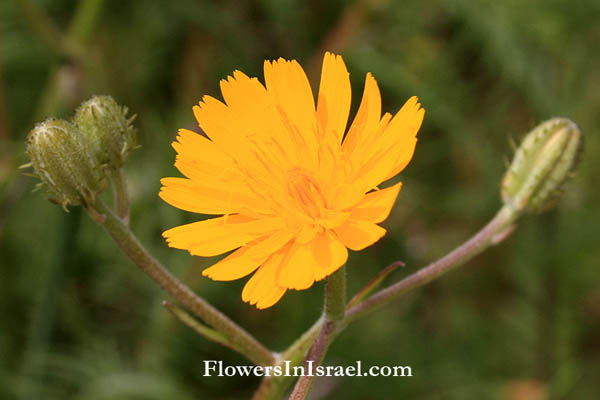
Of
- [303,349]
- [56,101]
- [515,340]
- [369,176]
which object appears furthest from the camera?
[515,340]

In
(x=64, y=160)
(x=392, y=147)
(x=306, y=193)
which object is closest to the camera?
(x=392, y=147)

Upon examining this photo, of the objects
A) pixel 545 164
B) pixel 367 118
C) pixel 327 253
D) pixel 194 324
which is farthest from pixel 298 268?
pixel 545 164

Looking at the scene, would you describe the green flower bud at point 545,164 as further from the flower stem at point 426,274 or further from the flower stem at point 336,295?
the flower stem at point 336,295

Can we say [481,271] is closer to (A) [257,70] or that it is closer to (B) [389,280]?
(B) [389,280]

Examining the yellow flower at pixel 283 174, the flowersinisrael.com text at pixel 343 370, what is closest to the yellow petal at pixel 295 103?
the yellow flower at pixel 283 174

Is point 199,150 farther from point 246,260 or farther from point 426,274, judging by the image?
point 426,274

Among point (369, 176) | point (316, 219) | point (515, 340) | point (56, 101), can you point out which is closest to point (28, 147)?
point (316, 219)

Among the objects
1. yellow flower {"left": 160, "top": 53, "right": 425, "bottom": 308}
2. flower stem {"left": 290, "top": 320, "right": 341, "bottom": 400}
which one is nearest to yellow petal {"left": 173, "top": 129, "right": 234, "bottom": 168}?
yellow flower {"left": 160, "top": 53, "right": 425, "bottom": 308}
